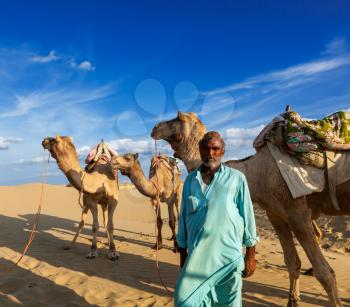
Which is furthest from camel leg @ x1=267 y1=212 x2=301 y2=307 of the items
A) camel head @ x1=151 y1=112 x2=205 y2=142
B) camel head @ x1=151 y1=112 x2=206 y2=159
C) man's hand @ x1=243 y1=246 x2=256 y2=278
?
man's hand @ x1=243 y1=246 x2=256 y2=278

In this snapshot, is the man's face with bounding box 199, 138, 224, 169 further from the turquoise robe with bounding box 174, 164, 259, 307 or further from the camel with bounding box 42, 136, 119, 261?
the camel with bounding box 42, 136, 119, 261

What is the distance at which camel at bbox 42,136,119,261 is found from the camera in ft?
26.0

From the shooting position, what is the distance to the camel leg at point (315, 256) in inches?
173

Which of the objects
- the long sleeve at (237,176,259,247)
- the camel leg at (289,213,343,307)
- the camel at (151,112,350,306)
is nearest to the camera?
the long sleeve at (237,176,259,247)

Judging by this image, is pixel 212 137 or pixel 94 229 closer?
pixel 212 137

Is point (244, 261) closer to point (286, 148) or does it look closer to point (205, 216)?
point (205, 216)

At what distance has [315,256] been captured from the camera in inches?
177

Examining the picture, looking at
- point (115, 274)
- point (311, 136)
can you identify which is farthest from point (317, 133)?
point (115, 274)

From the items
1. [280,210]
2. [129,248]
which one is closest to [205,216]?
[280,210]

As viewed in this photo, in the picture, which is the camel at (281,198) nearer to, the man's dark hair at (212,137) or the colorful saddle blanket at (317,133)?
the colorful saddle blanket at (317,133)

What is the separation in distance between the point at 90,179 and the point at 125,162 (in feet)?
3.22

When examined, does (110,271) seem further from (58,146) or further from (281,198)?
(281,198)

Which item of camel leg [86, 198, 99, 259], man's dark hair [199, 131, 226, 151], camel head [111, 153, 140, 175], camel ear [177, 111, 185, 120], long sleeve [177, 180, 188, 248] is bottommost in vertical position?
camel leg [86, 198, 99, 259]

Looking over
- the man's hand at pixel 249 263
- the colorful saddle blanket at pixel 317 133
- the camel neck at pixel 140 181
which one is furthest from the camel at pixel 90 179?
the man's hand at pixel 249 263
